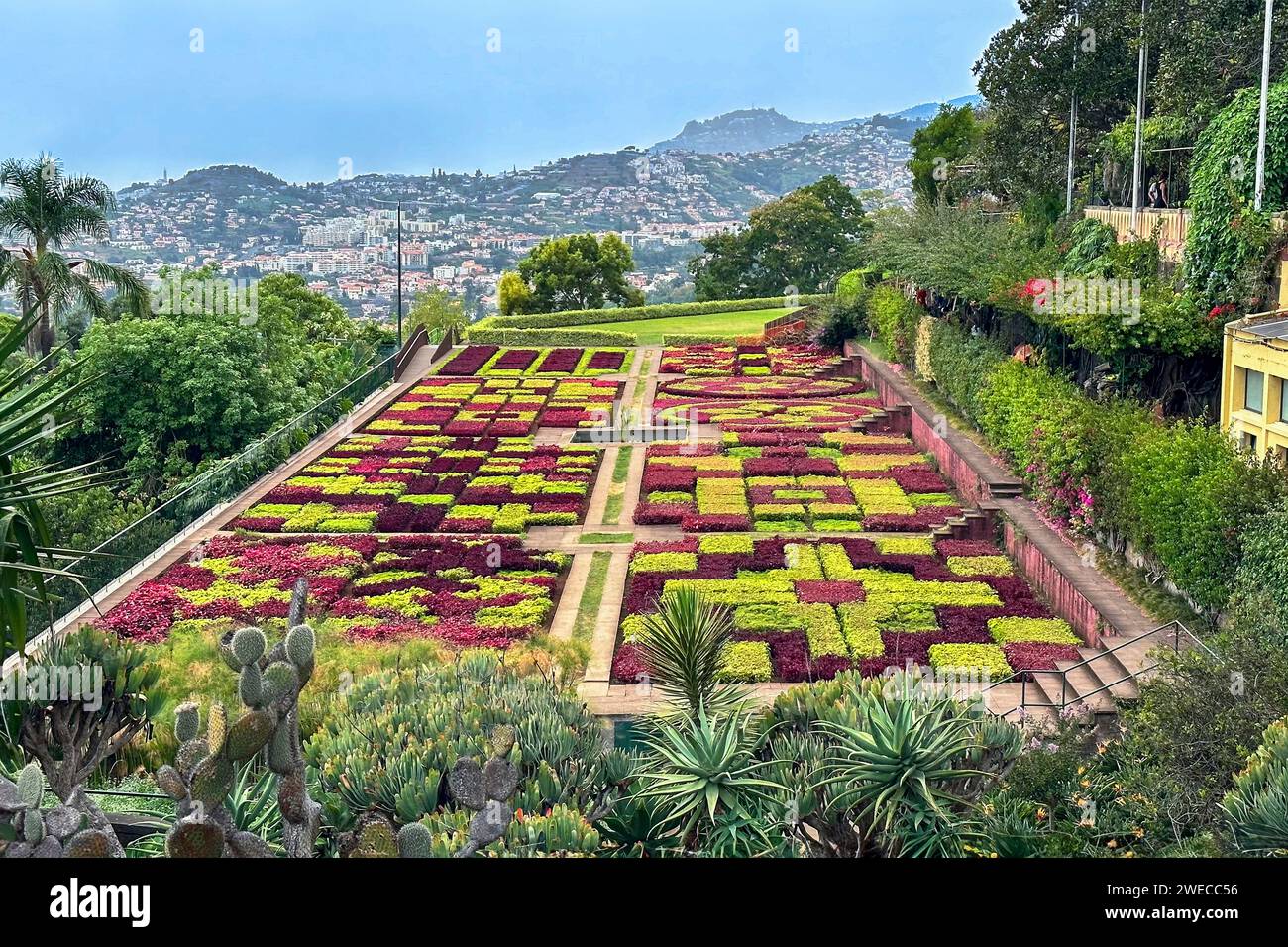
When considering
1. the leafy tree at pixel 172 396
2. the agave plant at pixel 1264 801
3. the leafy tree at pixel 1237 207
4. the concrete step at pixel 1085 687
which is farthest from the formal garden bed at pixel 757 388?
the agave plant at pixel 1264 801

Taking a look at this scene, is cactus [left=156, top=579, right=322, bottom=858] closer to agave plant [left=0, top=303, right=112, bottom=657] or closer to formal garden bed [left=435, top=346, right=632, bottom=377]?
agave plant [left=0, top=303, right=112, bottom=657]

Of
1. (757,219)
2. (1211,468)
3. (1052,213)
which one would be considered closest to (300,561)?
(1211,468)

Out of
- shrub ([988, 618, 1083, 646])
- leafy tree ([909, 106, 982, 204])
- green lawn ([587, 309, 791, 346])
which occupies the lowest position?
shrub ([988, 618, 1083, 646])

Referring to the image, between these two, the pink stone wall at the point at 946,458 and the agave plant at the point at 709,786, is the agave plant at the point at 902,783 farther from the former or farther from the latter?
the pink stone wall at the point at 946,458

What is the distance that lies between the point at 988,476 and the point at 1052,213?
54.4 feet

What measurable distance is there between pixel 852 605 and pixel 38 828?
13.8 metres

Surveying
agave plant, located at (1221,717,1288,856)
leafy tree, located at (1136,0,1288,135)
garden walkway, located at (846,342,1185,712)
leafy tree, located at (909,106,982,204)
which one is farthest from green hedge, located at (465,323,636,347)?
agave plant, located at (1221,717,1288,856)

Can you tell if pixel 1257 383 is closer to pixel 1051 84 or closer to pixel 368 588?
pixel 368 588

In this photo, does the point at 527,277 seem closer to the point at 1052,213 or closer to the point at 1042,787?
the point at 1052,213

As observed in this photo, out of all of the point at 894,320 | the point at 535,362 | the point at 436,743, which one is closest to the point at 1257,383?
the point at 436,743

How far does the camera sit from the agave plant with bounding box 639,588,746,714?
11.7m

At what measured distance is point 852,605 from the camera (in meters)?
19.2

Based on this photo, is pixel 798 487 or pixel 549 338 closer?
pixel 798 487

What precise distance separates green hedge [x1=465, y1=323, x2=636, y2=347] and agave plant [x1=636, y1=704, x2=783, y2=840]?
44.5 meters
